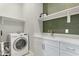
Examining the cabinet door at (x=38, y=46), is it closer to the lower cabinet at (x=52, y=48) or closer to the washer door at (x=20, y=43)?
the lower cabinet at (x=52, y=48)

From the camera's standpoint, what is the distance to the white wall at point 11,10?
1.82 m

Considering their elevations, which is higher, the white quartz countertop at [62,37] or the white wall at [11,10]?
the white wall at [11,10]

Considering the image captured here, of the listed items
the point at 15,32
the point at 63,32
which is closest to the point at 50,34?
the point at 63,32

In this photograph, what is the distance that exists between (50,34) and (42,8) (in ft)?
1.74

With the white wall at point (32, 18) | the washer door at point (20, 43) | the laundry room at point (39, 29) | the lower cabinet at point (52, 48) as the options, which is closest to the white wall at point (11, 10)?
the laundry room at point (39, 29)

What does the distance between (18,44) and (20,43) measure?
57 millimetres

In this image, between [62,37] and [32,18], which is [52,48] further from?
[32,18]

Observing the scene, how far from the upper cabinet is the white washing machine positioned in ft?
1.48

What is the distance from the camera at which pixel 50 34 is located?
6.73 feet

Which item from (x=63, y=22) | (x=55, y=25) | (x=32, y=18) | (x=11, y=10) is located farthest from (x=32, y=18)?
(x=63, y=22)

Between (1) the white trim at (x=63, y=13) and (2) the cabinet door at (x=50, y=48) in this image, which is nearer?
(1) the white trim at (x=63, y=13)

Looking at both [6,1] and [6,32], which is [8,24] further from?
[6,1]

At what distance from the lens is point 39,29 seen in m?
1.99

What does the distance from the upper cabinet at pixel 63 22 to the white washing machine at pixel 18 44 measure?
0.45 meters
